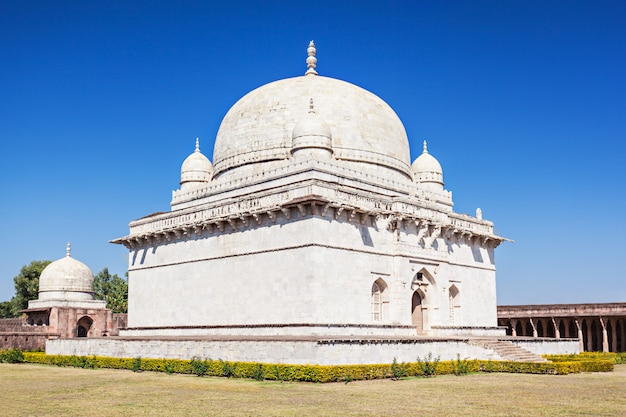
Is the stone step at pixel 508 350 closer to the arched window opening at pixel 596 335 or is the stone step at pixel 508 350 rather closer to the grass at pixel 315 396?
the grass at pixel 315 396

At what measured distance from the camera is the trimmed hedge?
830 inches

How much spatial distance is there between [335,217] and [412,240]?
5022 millimetres

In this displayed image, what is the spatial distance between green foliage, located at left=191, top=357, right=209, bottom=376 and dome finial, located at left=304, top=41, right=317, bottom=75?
59.2 ft

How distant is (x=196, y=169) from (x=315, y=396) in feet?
68.5

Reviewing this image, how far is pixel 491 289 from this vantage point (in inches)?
1449

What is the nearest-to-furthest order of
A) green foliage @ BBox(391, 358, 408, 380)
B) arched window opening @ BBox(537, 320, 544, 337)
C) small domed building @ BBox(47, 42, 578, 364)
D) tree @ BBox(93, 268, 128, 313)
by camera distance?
green foliage @ BBox(391, 358, 408, 380) → small domed building @ BBox(47, 42, 578, 364) → arched window opening @ BBox(537, 320, 544, 337) → tree @ BBox(93, 268, 128, 313)

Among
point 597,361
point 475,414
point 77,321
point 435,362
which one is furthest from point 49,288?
point 475,414

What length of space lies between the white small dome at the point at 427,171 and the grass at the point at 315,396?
48.1 ft

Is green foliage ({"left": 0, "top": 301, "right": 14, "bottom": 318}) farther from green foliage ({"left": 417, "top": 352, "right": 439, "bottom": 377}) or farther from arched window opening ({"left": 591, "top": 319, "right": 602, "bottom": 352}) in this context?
green foliage ({"left": 417, "top": 352, "right": 439, "bottom": 377})

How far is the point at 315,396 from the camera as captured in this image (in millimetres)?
17359

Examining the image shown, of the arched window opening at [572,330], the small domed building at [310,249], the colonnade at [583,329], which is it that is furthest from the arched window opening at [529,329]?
the small domed building at [310,249]

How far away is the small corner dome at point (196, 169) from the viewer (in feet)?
118

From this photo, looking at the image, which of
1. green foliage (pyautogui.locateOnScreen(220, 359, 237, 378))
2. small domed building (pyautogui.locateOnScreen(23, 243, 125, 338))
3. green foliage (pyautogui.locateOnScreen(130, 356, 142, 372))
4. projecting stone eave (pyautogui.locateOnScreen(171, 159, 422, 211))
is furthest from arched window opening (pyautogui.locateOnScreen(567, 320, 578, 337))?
small domed building (pyautogui.locateOnScreen(23, 243, 125, 338))

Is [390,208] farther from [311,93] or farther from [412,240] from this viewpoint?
[311,93]
